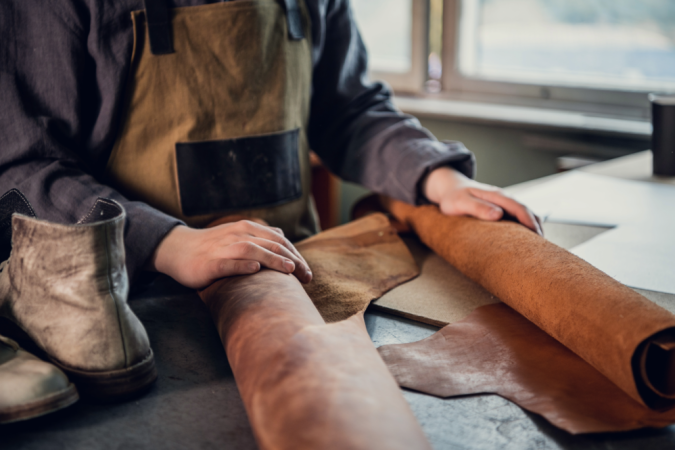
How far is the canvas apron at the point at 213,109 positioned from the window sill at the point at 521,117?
126cm

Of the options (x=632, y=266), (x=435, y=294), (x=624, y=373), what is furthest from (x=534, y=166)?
(x=624, y=373)

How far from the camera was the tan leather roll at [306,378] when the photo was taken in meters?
0.46

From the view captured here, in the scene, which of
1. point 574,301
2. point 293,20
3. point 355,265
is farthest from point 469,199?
point 293,20

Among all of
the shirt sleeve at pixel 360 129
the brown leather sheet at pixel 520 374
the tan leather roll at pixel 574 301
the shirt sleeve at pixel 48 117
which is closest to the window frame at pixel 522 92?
the shirt sleeve at pixel 360 129

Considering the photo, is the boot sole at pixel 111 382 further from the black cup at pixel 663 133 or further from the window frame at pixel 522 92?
the window frame at pixel 522 92

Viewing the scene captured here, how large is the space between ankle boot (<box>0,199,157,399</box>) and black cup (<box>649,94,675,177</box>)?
1.22 meters

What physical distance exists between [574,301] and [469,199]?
0.33 metres

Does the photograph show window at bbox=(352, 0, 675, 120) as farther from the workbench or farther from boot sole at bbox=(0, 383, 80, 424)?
boot sole at bbox=(0, 383, 80, 424)

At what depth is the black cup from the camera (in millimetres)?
1327

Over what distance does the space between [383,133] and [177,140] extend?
1.38ft

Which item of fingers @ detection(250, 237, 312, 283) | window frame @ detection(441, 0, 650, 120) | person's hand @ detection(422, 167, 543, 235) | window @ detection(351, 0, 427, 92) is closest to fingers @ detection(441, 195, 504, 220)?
person's hand @ detection(422, 167, 543, 235)

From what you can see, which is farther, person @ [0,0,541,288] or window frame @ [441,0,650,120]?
window frame @ [441,0,650,120]

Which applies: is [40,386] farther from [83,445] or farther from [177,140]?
[177,140]

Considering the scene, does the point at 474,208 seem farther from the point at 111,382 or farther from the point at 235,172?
the point at 111,382
